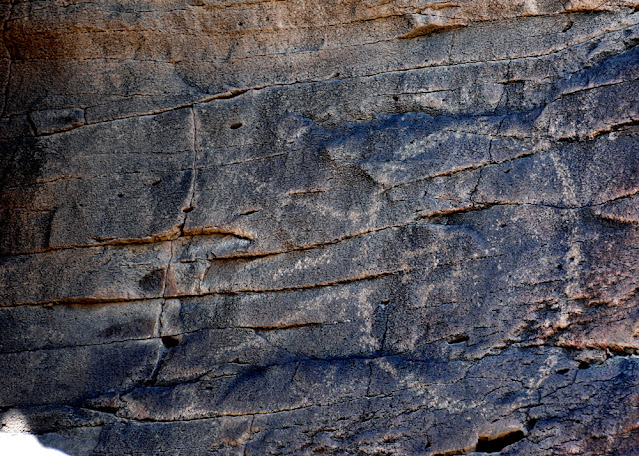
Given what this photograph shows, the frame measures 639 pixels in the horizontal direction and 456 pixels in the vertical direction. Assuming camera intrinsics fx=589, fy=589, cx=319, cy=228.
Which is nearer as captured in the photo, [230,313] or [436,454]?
[436,454]

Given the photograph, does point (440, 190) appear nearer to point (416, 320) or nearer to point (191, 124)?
point (416, 320)

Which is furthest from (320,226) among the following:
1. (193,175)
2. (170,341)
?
(170,341)

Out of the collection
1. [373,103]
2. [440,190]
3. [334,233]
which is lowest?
[334,233]

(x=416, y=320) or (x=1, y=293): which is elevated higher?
(x=416, y=320)

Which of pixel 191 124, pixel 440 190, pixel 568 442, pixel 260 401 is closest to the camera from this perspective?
pixel 568 442

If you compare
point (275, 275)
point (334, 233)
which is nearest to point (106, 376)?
point (275, 275)

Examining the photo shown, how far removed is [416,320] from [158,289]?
5.83 ft

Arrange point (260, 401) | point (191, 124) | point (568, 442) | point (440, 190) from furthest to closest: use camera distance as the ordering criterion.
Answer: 1. point (191, 124)
2. point (440, 190)
3. point (260, 401)
4. point (568, 442)

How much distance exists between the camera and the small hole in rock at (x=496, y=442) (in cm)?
345

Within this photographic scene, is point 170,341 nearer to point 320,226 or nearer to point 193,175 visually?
point 193,175

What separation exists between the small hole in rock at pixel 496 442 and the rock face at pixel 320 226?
2cm

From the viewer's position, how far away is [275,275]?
4012mm

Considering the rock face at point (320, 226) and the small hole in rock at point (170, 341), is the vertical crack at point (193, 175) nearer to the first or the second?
Result: the rock face at point (320, 226)

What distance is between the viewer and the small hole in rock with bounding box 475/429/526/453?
3.45 m
